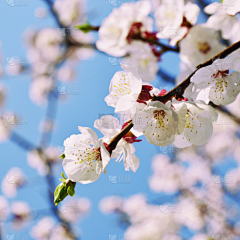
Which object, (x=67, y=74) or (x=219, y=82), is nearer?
(x=219, y=82)

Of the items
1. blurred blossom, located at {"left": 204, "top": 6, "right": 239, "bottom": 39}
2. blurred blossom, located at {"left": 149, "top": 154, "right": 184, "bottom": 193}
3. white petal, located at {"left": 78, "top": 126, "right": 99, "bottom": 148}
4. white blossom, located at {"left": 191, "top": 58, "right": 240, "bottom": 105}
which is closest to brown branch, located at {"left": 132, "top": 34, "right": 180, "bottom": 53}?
blurred blossom, located at {"left": 204, "top": 6, "right": 239, "bottom": 39}

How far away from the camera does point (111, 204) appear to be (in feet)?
14.4

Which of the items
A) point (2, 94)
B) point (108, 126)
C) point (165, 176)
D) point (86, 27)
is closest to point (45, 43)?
point (2, 94)

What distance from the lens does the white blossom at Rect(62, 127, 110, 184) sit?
26.5 inches

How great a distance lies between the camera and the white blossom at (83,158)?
0.67m

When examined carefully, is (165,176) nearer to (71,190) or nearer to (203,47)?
(203,47)

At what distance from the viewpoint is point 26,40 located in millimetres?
2643

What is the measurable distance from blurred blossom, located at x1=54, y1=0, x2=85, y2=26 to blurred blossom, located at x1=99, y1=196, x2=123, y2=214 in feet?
12.2

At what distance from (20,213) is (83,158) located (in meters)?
4.19

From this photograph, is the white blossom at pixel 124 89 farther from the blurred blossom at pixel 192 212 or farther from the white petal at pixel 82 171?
the blurred blossom at pixel 192 212

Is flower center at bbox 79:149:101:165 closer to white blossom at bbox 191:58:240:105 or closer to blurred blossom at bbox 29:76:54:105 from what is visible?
white blossom at bbox 191:58:240:105

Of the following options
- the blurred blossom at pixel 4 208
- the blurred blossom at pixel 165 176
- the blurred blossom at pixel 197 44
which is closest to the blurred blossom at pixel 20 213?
the blurred blossom at pixel 4 208

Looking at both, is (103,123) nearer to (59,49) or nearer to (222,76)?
(222,76)

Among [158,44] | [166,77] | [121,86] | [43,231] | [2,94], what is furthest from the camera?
[43,231]
